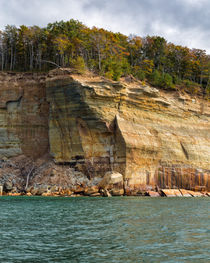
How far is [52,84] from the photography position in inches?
1575

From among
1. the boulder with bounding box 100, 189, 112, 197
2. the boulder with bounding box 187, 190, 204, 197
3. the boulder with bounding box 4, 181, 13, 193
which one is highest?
the boulder with bounding box 4, 181, 13, 193

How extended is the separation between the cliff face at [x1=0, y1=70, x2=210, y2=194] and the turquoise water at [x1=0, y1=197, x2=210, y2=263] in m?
18.7

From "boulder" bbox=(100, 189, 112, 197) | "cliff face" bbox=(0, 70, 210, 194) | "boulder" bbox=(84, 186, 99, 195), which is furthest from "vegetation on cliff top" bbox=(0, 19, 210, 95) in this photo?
"boulder" bbox=(100, 189, 112, 197)

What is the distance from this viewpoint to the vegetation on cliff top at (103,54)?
44969 millimetres

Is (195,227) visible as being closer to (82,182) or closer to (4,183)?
(82,182)

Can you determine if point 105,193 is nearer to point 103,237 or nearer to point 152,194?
point 152,194

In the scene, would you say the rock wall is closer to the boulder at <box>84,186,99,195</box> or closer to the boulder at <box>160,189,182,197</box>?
the boulder at <box>84,186,99,195</box>

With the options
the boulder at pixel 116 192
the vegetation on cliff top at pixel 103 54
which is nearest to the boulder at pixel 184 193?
the boulder at pixel 116 192

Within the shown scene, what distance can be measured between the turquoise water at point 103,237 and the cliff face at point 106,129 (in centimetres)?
1869

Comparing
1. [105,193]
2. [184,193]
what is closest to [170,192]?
[184,193]


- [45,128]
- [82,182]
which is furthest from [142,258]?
[45,128]

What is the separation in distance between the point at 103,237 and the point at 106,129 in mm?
25416

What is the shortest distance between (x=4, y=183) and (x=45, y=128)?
939 centimetres

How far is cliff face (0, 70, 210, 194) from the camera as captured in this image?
3778cm
